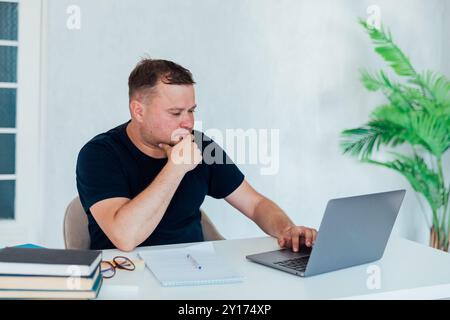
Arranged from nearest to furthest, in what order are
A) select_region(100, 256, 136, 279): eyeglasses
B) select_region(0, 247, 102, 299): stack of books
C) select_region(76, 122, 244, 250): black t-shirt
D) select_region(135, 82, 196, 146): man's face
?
select_region(0, 247, 102, 299): stack of books → select_region(100, 256, 136, 279): eyeglasses → select_region(76, 122, 244, 250): black t-shirt → select_region(135, 82, 196, 146): man's face

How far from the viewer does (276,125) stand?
12.2 ft

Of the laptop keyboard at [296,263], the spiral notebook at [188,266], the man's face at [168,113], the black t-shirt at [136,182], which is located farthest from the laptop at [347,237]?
the man's face at [168,113]

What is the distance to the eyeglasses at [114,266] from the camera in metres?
1.44

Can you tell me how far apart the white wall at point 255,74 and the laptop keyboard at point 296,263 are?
77.5 inches

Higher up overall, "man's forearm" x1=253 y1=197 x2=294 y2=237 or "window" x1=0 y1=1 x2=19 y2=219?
"window" x1=0 y1=1 x2=19 y2=219

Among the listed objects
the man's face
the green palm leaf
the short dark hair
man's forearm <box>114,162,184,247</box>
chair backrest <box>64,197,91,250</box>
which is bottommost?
chair backrest <box>64,197,91,250</box>

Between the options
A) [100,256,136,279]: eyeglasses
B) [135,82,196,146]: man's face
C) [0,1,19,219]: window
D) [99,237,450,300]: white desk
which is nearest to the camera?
[99,237,450,300]: white desk

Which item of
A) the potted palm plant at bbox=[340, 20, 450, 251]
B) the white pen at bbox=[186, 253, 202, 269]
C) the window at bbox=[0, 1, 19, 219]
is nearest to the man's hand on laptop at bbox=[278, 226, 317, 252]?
the white pen at bbox=[186, 253, 202, 269]

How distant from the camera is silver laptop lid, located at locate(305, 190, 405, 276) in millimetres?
1398

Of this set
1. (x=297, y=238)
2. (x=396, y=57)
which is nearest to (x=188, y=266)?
(x=297, y=238)

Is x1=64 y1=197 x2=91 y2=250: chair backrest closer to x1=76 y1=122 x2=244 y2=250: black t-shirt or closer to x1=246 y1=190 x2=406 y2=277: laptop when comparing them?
x1=76 y1=122 x2=244 y2=250: black t-shirt

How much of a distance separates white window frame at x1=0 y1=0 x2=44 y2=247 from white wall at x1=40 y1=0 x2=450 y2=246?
0.07 meters

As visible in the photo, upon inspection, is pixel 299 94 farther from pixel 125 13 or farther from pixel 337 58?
pixel 125 13
